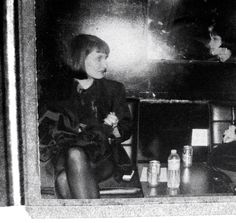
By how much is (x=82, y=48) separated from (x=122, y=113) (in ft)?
1.14

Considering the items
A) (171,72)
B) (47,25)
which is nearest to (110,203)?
(171,72)

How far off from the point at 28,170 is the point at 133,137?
1.68 ft

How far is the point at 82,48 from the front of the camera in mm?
1438

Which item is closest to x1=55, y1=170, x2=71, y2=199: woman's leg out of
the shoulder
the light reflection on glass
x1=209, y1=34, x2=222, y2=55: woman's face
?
the shoulder

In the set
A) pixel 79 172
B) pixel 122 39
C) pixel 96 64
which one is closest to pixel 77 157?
pixel 79 172

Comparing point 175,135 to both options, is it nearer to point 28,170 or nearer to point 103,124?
point 103,124

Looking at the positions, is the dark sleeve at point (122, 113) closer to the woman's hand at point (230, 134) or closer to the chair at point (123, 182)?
the chair at point (123, 182)

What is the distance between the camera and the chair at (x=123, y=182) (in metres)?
1.50

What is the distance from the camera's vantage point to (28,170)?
149 cm

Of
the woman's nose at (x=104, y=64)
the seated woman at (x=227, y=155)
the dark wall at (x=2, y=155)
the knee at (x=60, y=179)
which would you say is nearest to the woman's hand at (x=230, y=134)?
the seated woman at (x=227, y=155)

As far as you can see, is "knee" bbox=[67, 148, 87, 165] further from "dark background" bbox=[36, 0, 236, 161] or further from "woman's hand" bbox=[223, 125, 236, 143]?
"woman's hand" bbox=[223, 125, 236, 143]

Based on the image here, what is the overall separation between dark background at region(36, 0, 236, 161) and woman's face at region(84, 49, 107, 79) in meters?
0.04

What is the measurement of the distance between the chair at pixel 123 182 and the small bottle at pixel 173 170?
0.50ft

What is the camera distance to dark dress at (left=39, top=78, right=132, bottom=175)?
1469mm
